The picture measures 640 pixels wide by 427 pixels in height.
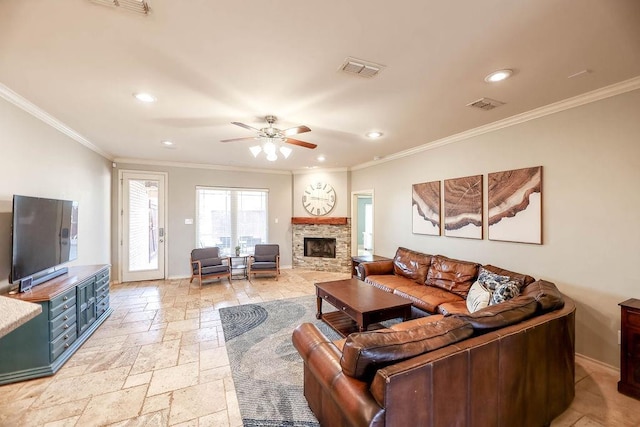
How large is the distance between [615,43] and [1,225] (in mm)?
5277

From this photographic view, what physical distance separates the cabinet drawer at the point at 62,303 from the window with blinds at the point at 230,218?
332cm

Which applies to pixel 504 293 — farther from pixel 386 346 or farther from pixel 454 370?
pixel 386 346

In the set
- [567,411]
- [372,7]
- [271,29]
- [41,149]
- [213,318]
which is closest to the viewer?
[372,7]

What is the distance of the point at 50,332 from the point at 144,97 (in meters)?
2.38

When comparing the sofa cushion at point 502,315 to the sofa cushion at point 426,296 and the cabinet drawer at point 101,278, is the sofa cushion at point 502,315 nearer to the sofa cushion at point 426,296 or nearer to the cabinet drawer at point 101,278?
the sofa cushion at point 426,296

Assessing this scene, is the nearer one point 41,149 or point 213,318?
point 41,149

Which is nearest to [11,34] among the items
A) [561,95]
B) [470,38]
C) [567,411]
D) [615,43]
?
[470,38]

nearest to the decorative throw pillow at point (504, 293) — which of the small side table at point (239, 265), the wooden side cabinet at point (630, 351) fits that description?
the wooden side cabinet at point (630, 351)

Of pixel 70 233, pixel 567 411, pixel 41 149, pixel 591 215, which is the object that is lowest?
pixel 567 411

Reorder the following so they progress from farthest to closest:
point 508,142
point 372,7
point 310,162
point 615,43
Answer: point 310,162 → point 508,142 → point 615,43 → point 372,7

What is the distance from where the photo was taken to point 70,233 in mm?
3406

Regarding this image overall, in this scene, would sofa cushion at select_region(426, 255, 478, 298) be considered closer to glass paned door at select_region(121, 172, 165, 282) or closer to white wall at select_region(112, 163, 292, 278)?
white wall at select_region(112, 163, 292, 278)

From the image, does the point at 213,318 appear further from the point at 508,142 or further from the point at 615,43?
the point at 615,43

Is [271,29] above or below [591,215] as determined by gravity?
above
